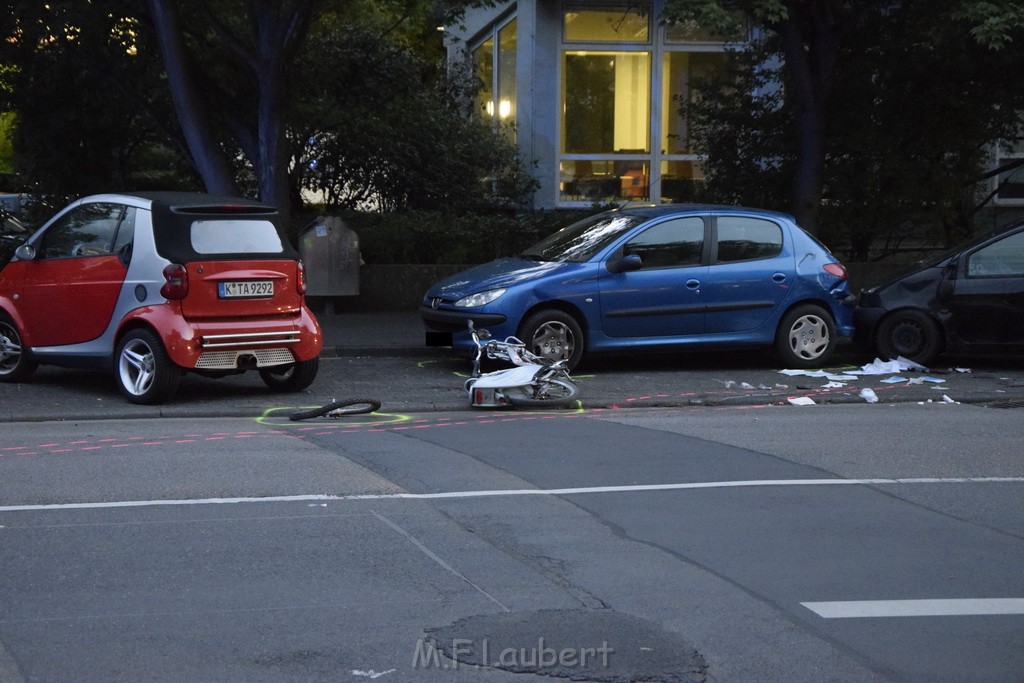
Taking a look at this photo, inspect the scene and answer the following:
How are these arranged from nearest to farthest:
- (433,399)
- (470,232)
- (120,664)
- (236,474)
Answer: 1. (120,664)
2. (236,474)
3. (433,399)
4. (470,232)

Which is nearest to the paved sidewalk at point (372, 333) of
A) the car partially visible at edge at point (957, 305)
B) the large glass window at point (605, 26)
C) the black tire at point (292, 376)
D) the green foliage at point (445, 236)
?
the green foliage at point (445, 236)

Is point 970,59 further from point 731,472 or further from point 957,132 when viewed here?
point 731,472

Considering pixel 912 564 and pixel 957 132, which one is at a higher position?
pixel 957 132

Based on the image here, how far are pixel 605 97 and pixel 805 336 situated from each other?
35.0 feet

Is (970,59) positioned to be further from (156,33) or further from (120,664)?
(120,664)

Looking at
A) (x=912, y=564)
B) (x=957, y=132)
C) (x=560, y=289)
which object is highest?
(x=957, y=132)

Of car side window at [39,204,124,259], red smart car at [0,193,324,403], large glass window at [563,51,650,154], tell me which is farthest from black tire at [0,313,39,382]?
large glass window at [563,51,650,154]

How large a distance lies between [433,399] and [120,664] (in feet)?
22.6

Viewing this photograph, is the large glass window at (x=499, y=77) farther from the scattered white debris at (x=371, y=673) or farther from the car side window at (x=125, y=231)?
the scattered white debris at (x=371, y=673)

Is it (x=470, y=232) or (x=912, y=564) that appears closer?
(x=912, y=564)

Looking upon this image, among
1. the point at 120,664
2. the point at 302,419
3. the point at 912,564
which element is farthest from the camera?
the point at 302,419

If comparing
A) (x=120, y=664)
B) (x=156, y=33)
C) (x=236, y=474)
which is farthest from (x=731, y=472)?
(x=156, y=33)

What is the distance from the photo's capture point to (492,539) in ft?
21.0

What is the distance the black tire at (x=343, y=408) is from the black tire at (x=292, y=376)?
730 mm
